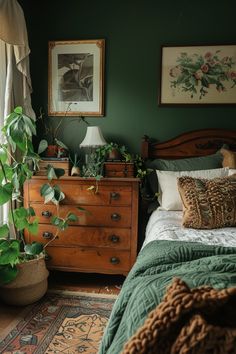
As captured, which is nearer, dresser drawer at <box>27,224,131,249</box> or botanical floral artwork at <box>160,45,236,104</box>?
dresser drawer at <box>27,224,131,249</box>

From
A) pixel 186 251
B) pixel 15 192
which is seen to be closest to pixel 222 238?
pixel 186 251

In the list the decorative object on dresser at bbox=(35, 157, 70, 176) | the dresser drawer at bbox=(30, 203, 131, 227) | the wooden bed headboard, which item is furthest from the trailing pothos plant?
the wooden bed headboard

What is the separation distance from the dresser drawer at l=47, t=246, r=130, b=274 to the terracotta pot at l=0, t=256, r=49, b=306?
0.26 meters

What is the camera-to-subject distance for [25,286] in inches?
81.9

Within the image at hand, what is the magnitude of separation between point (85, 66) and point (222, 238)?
200 cm

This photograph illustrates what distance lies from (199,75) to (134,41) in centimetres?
68

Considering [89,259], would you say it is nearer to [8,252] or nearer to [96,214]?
[96,214]

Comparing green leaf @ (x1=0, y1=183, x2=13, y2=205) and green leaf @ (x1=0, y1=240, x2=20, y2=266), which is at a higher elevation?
green leaf @ (x1=0, y1=183, x2=13, y2=205)

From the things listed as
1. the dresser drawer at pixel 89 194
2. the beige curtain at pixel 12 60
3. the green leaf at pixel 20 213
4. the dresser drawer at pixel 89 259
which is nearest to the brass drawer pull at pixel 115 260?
the dresser drawer at pixel 89 259

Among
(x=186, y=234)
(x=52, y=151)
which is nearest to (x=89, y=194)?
(x=52, y=151)

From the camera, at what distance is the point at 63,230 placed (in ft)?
7.76

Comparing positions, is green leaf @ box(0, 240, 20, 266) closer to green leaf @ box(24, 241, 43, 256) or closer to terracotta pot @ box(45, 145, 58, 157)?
green leaf @ box(24, 241, 43, 256)

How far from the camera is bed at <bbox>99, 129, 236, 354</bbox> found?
0.70 metres

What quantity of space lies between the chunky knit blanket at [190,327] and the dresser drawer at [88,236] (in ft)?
5.25
